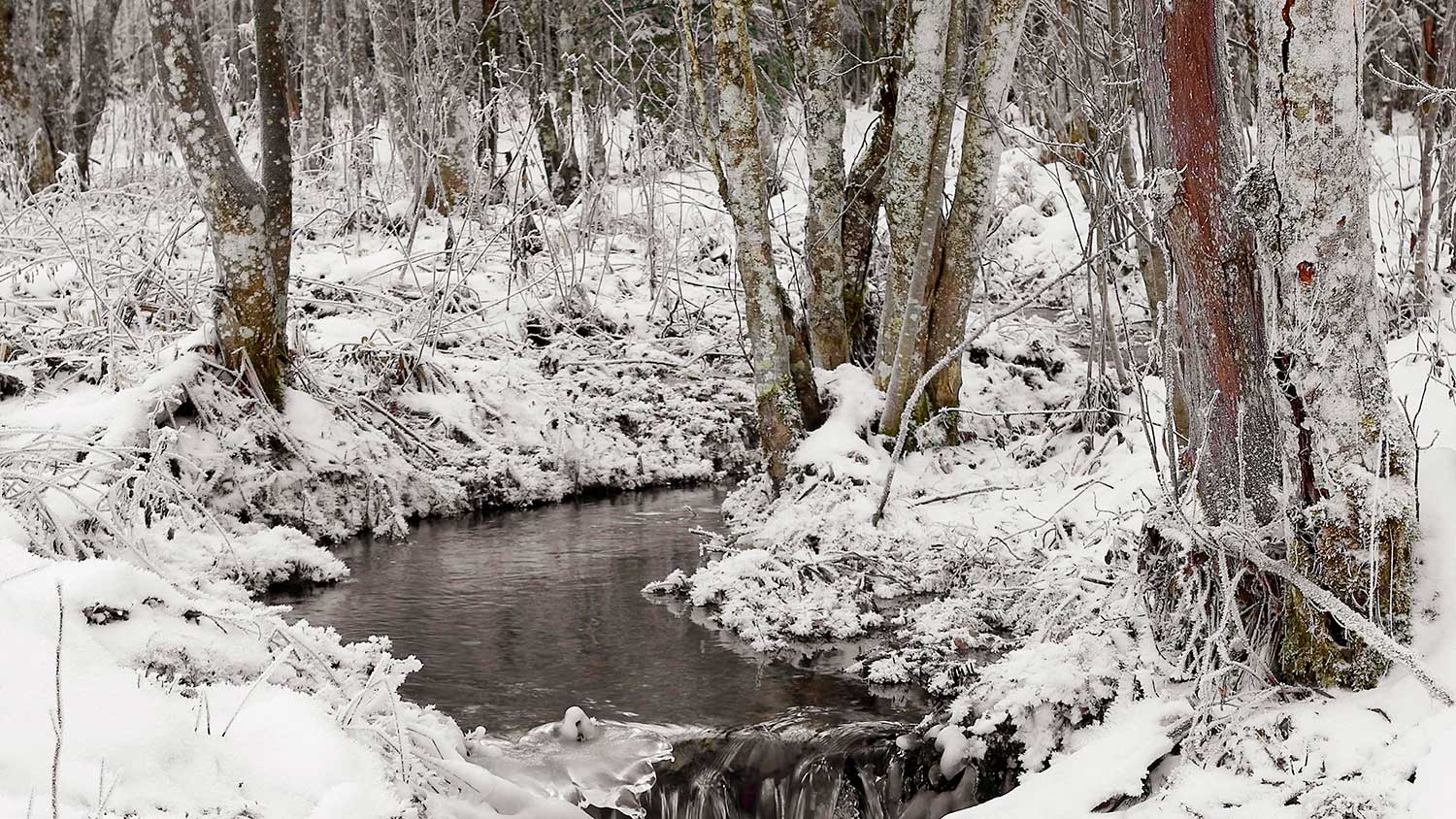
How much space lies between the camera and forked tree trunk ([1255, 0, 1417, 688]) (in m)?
3.66

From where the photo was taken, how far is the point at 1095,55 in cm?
696

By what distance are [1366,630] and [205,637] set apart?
3.54 metres

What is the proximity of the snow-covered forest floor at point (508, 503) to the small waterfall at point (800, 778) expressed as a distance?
222 millimetres

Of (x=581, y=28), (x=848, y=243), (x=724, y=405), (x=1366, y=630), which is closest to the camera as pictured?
(x=1366, y=630)

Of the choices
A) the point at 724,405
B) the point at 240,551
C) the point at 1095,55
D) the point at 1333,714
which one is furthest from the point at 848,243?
the point at 1333,714

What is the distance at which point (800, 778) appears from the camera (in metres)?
4.93

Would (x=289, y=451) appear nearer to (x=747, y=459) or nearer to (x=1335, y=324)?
(x=747, y=459)

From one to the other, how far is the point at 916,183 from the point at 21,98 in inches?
418

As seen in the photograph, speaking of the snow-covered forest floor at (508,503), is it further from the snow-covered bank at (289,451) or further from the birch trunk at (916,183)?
the birch trunk at (916,183)

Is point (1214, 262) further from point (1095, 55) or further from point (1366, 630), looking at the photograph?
point (1095, 55)

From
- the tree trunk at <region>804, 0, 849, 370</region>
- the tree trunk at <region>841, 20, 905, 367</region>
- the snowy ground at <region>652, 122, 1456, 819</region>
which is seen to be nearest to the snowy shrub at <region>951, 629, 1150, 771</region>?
the snowy ground at <region>652, 122, 1456, 819</region>

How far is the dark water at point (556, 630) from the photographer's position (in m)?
5.44

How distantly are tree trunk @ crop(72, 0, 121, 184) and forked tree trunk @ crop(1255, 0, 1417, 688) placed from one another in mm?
13898

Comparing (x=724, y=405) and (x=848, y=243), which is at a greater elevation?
(x=848, y=243)
